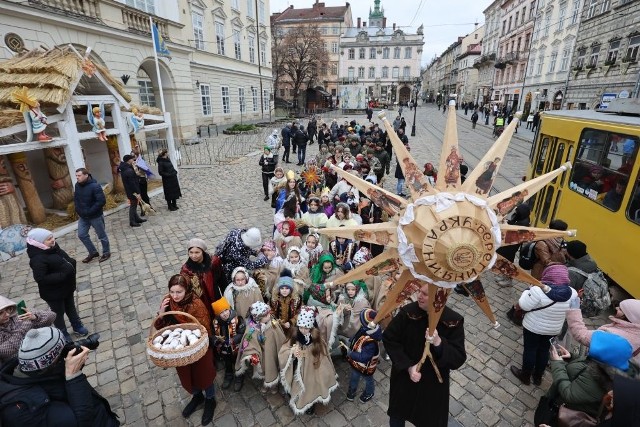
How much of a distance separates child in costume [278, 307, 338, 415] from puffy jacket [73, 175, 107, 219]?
5.26 meters

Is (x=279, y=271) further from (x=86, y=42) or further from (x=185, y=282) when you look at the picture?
(x=86, y=42)

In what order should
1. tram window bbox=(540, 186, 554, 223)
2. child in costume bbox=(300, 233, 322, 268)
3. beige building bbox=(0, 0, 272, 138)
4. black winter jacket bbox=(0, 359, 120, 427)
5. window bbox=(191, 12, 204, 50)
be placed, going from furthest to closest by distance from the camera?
window bbox=(191, 12, 204, 50) < beige building bbox=(0, 0, 272, 138) < tram window bbox=(540, 186, 554, 223) < child in costume bbox=(300, 233, 322, 268) < black winter jacket bbox=(0, 359, 120, 427)

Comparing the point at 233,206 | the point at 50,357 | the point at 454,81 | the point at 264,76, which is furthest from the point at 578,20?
the point at 454,81

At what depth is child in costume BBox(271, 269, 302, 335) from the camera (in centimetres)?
421

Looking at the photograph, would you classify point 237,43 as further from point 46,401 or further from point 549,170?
point 46,401

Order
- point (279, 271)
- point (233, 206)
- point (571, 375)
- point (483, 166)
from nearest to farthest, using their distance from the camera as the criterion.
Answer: point (483, 166)
point (571, 375)
point (279, 271)
point (233, 206)

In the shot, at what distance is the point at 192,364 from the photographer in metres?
3.47

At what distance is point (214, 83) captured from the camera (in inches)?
1083

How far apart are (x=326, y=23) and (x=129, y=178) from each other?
6698 cm

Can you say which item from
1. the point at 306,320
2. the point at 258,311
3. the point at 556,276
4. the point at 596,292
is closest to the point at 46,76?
the point at 258,311

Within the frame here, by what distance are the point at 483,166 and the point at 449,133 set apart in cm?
32

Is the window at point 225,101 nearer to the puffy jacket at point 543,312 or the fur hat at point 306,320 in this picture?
the fur hat at point 306,320

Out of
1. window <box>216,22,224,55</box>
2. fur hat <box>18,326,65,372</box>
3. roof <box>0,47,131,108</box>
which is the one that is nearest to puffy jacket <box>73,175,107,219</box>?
roof <box>0,47,131,108</box>

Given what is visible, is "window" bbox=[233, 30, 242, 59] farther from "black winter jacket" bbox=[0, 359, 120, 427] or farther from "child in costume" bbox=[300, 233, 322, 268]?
"black winter jacket" bbox=[0, 359, 120, 427]
